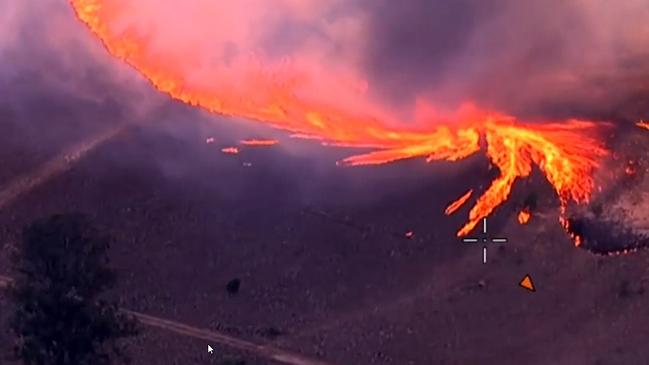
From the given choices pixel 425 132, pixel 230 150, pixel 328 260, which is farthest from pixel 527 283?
pixel 230 150

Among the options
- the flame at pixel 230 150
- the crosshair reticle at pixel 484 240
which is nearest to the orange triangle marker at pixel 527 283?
the crosshair reticle at pixel 484 240

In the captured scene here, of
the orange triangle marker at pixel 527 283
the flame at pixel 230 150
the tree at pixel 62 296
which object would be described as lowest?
the tree at pixel 62 296

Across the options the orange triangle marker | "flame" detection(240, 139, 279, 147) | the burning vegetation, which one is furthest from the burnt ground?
the burning vegetation

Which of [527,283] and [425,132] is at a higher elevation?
[425,132]

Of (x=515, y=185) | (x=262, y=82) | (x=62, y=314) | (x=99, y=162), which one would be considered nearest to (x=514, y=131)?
(x=515, y=185)

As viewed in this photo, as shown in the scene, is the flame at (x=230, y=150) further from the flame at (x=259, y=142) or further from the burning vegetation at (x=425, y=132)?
the flame at (x=259, y=142)

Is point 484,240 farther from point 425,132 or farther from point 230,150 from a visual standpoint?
point 230,150
